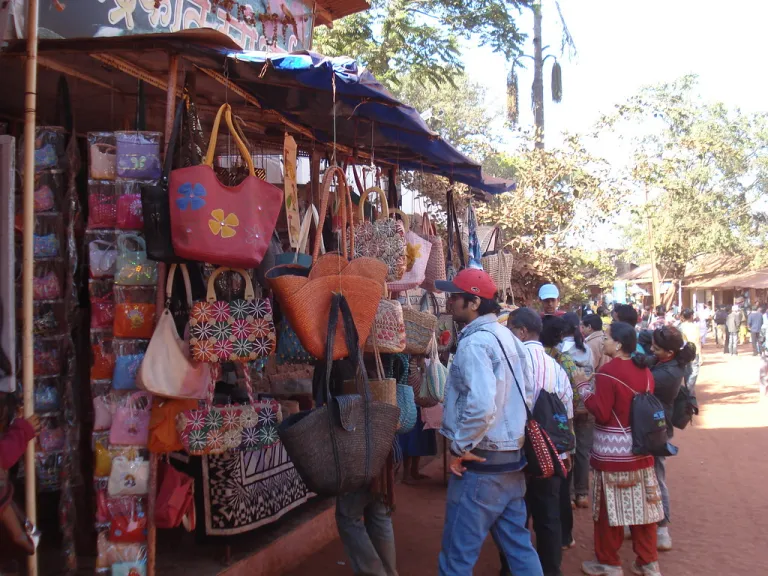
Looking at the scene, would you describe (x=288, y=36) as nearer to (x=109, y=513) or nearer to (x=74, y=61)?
(x=74, y=61)

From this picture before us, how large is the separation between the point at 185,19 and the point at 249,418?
3.12 meters

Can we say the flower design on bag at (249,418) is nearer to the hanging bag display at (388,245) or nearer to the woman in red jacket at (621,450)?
the hanging bag display at (388,245)

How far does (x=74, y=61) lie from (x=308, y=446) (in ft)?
8.90

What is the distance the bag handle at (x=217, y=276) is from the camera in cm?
352

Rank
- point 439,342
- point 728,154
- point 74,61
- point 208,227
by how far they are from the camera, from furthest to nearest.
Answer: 1. point 728,154
2. point 439,342
3. point 74,61
4. point 208,227

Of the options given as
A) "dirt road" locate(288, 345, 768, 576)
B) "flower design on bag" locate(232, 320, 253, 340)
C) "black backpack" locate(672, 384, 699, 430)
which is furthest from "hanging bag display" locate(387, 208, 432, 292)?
"black backpack" locate(672, 384, 699, 430)

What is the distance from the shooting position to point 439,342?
657 centimetres

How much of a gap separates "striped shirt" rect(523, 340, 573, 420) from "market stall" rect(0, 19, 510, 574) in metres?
0.82

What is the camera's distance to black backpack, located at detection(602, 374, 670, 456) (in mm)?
4797

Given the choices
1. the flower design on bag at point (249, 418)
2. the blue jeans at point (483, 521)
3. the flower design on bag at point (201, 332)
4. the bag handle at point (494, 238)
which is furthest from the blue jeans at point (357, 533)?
the bag handle at point (494, 238)

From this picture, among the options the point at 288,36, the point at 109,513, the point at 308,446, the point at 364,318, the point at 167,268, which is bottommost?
the point at 109,513

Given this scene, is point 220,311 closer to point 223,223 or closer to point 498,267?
point 223,223

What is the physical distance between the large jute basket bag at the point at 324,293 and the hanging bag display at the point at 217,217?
0.27 metres

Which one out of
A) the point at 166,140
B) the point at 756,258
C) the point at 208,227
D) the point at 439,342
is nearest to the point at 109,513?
the point at 208,227
